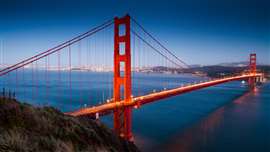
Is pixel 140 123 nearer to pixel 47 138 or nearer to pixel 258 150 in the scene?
pixel 258 150

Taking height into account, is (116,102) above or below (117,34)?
below

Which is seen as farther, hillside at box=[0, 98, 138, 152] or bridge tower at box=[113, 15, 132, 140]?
bridge tower at box=[113, 15, 132, 140]

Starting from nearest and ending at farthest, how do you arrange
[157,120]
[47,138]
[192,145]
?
[47,138]
[192,145]
[157,120]

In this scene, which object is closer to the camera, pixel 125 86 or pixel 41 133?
pixel 41 133

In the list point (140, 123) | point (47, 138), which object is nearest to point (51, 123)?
point (47, 138)

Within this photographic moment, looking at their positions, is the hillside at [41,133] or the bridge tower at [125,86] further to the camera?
the bridge tower at [125,86]

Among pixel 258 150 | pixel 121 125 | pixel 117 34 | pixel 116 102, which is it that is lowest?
pixel 258 150

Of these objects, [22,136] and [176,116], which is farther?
[176,116]

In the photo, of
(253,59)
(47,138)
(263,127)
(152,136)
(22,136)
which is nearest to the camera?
A: (22,136)
